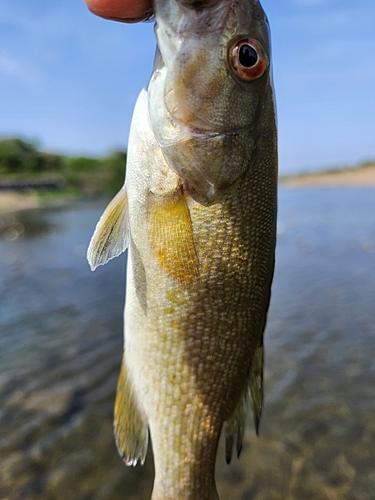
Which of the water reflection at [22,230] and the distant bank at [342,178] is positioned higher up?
the distant bank at [342,178]

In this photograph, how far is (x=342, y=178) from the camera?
225 feet

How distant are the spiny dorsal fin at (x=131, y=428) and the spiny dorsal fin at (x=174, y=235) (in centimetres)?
75

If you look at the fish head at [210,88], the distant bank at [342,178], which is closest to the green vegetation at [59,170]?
the distant bank at [342,178]

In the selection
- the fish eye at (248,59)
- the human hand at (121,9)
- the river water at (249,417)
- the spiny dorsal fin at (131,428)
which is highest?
the human hand at (121,9)

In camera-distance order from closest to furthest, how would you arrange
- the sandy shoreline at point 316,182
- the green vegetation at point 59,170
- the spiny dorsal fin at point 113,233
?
1. the spiny dorsal fin at point 113,233
2. the sandy shoreline at point 316,182
3. the green vegetation at point 59,170

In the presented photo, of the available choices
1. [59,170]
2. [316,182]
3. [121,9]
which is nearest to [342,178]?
[316,182]

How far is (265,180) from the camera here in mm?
1883

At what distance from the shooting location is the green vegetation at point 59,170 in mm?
67812

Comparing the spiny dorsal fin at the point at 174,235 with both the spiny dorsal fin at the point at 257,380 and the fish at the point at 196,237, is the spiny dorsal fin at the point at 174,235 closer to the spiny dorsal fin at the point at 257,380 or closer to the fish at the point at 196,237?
the fish at the point at 196,237

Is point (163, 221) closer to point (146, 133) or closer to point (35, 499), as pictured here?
point (146, 133)

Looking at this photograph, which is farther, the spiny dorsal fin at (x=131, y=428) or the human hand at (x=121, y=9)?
the spiny dorsal fin at (x=131, y=428)

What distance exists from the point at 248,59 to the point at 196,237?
0.81m

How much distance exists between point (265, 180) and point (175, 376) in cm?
108

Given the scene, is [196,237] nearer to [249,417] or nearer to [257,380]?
[257,380]
